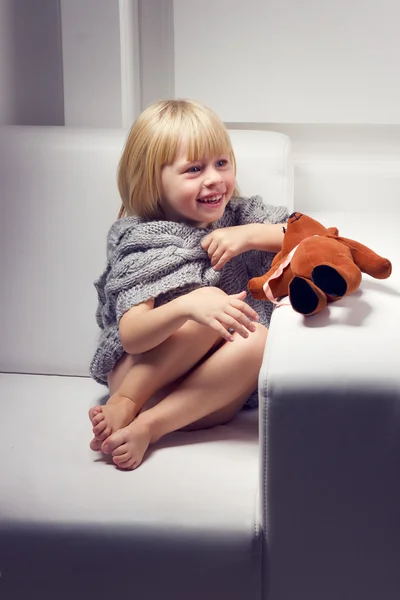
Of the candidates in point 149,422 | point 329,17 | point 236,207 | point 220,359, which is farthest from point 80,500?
point 329,17

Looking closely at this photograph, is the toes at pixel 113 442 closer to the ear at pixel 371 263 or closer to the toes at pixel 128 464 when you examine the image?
the toes at pixel 128 464

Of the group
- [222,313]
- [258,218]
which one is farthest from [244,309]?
[258,218]

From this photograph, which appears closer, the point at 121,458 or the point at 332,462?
the point at 332,462

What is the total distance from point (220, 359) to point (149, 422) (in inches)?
5.9

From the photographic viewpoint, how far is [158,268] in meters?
1.37

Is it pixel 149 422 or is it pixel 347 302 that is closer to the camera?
pixel 347 302

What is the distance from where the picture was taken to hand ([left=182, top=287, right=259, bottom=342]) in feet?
3.85

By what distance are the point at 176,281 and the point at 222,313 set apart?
0.65 ft

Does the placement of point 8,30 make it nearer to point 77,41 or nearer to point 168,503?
point 77,41

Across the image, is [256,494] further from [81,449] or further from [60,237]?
[60,237]

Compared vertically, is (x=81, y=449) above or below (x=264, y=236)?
below

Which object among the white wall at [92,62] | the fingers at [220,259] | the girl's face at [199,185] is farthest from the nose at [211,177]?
the white wall at [92,62]

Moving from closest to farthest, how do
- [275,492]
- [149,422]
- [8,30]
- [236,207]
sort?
[275,492], [149,422], [236,207], [8,30]

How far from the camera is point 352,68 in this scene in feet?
6.24
